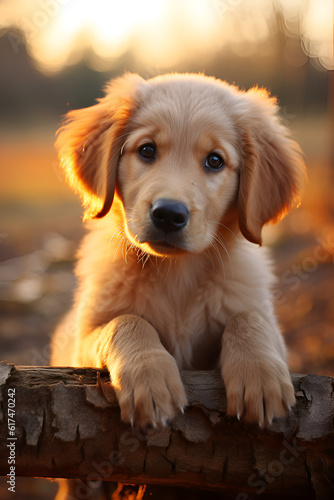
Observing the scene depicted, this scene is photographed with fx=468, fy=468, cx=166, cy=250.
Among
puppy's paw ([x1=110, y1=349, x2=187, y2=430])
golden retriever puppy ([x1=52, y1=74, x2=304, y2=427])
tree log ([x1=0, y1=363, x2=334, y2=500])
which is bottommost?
tree log ([x1=0, y1=363, x2=334, y2=500])

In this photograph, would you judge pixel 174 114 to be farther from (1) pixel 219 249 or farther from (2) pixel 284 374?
(2) pixel 284 374

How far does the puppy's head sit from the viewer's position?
7.16 feet

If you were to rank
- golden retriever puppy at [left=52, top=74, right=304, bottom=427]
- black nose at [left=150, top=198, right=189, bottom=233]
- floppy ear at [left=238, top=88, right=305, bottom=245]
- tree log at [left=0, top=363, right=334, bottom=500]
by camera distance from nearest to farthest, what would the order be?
tree log at [left=0, top=363, right=334, bottom=500] < black nose at [left=150, top=198, right=189, bottom=233] < golden retriever puppy at [left=52, top=74, right=304, bottom=427] < floppy ear at [left=238, top=88, right=305, bottom=245]

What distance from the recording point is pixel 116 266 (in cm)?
262

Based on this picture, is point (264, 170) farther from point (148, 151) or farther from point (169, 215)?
point (169, 215)

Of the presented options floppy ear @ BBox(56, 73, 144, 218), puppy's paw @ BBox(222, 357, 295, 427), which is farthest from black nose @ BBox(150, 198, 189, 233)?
puppy's paw @ BBox(222, 357, 295, 427)

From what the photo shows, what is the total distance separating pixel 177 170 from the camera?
229 cm

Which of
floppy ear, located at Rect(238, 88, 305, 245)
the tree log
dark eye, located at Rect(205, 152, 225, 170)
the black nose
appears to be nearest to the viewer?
the tree log

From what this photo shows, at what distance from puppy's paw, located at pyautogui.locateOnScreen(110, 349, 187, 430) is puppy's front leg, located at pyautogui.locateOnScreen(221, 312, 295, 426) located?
0.21 meters

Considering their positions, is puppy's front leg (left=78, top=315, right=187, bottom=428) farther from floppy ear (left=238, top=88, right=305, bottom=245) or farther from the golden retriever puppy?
floppy ear (left=238, top=88, right=305, bottom=245)

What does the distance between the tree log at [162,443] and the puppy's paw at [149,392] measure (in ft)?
0.15

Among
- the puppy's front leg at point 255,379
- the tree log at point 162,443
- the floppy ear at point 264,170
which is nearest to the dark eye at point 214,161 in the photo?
the floppy ear at point 264,170

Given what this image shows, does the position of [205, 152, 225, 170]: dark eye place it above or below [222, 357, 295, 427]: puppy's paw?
above

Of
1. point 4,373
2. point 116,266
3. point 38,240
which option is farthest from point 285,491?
point 38,240
